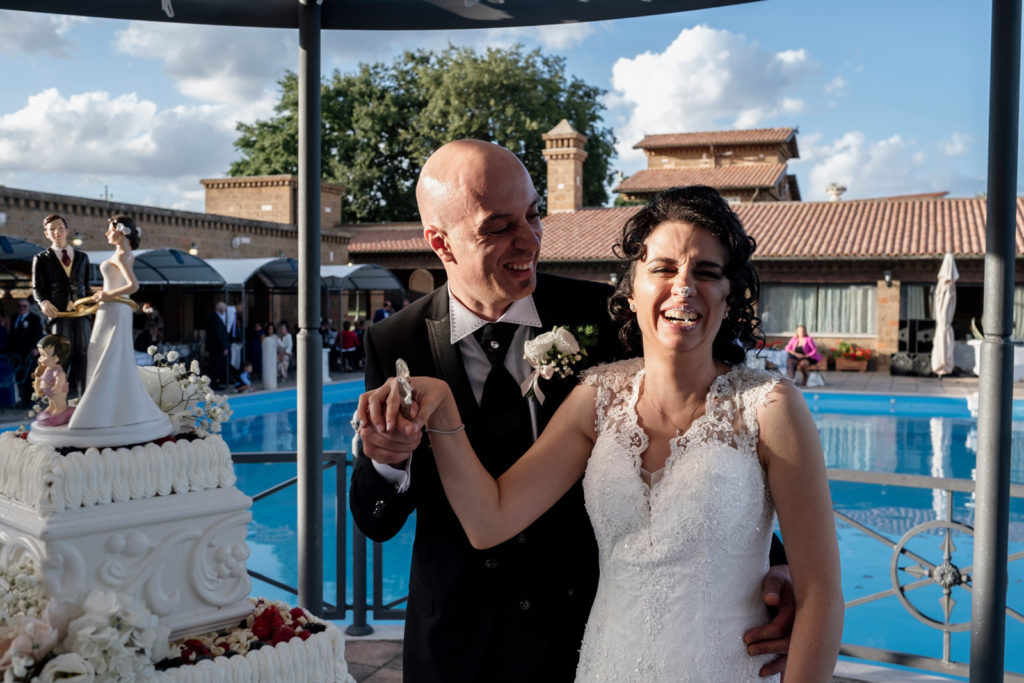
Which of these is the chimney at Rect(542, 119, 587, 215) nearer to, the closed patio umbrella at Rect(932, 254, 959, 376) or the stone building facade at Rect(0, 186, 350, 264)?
the stone building facade at Rect(0, 186, 350, 264)

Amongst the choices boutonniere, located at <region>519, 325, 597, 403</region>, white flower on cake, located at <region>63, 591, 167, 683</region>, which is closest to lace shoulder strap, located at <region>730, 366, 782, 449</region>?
boutonniere, located at <region>519, 325, 597, 403</region>

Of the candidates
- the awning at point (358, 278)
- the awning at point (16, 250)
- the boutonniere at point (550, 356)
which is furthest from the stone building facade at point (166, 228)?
the boutonniere at point (550, 356)

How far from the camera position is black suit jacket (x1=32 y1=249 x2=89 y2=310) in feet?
27.3

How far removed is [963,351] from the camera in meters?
23.6

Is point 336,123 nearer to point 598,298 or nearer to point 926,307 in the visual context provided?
point 926,307

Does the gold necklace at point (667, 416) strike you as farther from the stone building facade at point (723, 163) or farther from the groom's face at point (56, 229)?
the stone building facade at point (723, 163)

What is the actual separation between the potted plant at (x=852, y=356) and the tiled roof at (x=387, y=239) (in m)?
13.3

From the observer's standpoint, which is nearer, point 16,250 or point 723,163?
point 16,250

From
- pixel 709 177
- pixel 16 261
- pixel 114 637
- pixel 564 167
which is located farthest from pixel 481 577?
pixel 709 177

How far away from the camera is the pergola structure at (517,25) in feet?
10.3

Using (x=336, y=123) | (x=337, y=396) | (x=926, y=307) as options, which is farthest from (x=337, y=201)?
(x=926, y=307)

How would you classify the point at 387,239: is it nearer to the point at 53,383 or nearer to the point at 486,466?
the point at 53,383

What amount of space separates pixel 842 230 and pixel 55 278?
23.0 m

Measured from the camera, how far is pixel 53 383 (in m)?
3.47
